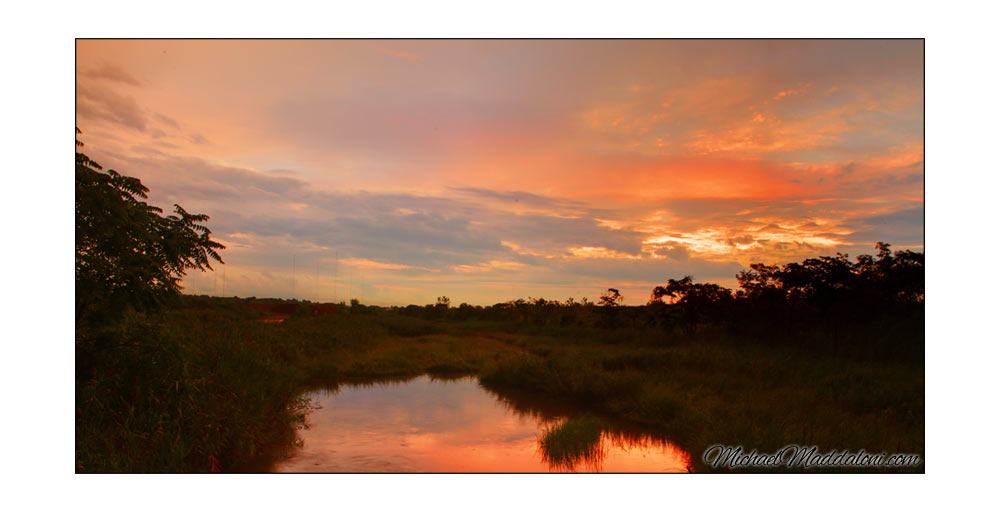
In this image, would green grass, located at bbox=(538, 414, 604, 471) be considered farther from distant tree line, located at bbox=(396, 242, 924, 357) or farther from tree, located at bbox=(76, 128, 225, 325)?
distant tree line, located at bbox=(396, 242, 924, 357)

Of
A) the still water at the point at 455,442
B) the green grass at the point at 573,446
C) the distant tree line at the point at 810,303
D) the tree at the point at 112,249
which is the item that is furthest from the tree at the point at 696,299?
the tree at the point at 112,249

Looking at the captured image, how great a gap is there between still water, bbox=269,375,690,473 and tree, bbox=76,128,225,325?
382cm

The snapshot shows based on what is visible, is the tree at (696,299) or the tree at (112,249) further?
the tree at (696,299)

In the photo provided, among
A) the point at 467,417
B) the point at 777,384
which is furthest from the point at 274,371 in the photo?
the point at 777,384

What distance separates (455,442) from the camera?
1120cm

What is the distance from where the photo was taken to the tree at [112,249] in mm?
7379

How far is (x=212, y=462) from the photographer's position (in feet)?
26.9

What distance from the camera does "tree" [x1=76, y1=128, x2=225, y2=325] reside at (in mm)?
7379

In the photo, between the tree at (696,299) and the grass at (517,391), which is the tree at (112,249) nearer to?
the grass at (517,391)

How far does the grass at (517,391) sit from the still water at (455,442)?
0.48 metres

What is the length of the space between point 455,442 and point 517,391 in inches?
229

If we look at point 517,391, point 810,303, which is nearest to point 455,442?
point 517,391

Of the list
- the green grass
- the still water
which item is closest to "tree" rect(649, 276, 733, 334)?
the still water

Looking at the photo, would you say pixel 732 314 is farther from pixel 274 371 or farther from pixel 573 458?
pixel 274 371
